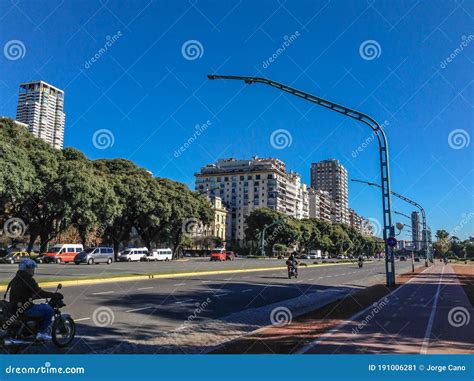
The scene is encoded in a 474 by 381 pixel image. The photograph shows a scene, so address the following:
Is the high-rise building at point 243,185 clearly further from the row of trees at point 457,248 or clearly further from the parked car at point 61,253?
the parked car at point 61,253

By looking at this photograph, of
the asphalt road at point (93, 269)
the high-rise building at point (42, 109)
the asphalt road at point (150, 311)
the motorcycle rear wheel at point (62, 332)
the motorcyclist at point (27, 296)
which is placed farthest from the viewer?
the high-rise building at point (42, 109)

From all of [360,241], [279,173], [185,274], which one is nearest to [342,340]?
[185,274]

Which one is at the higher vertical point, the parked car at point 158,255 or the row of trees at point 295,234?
the row of trees at point 295,234

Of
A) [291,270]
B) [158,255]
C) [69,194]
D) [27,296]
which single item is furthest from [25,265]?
[158,255]

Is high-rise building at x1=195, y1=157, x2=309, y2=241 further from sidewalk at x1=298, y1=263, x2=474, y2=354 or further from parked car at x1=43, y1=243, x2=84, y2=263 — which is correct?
sidewalk at x1=298, y1=263, x2=474, y2=354

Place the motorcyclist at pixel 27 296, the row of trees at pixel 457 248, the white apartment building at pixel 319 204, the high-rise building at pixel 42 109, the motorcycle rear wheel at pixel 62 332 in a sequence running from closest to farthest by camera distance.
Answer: the motorcyclist at pixel 27 296
the motorcycle rear wheel at pixel 62 332
the high-rise building at pixel 42 109
the row of trees at pixel 457 248
the white apartment building at pixel 319 204

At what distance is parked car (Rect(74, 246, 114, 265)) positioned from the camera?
41.9m

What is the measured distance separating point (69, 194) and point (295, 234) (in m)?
66.3

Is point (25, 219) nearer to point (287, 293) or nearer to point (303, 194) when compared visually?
point (287, 293)

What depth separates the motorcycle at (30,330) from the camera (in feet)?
23.0

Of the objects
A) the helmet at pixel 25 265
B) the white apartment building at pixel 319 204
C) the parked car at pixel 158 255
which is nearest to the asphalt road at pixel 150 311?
the helmet at pixel 25 265

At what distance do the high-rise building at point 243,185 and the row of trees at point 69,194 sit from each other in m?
78.6

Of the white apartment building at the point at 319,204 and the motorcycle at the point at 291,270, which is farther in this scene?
the white apartment building at the point at 319,204

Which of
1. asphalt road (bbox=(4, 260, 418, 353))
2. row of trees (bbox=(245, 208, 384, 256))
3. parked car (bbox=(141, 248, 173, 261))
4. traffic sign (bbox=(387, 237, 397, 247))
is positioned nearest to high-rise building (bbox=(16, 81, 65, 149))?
parked car (bbox=(141, 248, 173, 261))
